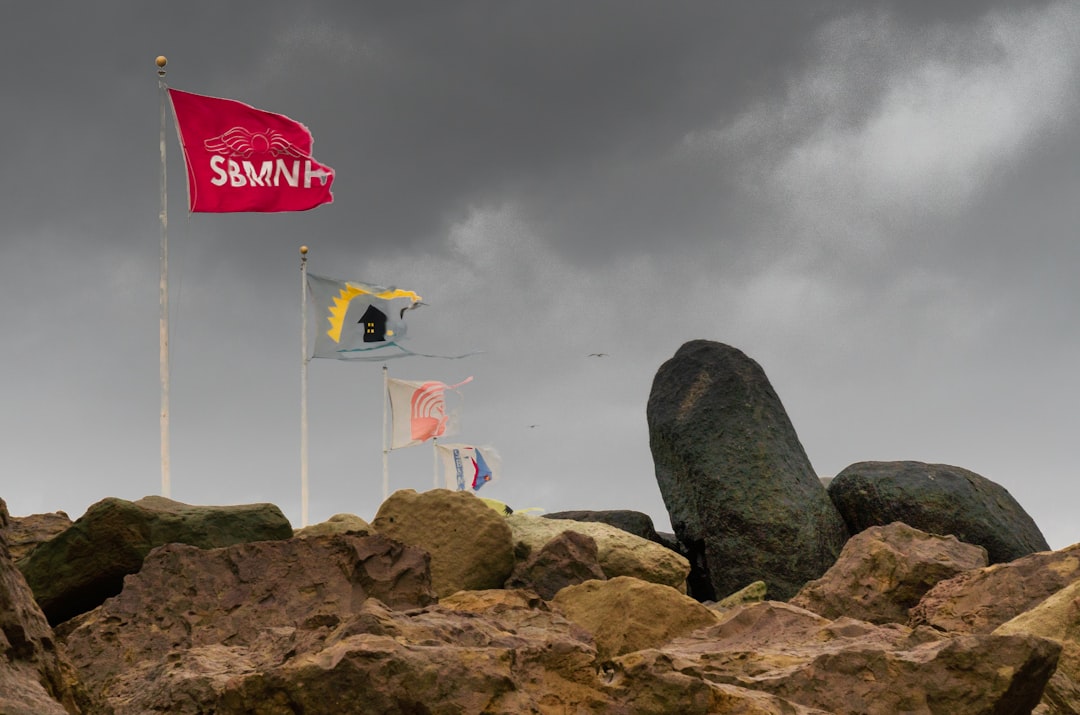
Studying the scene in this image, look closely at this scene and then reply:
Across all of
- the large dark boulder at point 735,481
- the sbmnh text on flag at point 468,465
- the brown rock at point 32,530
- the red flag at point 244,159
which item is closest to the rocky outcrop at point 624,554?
the large dark boulder at point 735,481

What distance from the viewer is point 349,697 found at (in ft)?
13.9

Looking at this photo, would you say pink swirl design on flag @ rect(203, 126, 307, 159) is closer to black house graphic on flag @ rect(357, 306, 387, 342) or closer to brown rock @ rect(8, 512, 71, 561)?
black house graphic on flag @ rect(357, 306, 387, 342)

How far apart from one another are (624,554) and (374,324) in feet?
42.6

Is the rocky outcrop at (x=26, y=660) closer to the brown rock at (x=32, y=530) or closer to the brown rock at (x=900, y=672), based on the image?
the brown rock at (x=900, y=672)

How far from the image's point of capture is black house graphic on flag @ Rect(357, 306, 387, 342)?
23391mm

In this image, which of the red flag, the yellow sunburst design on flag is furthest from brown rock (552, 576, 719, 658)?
the yellow sunburst design on flag

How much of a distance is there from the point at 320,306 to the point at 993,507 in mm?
13075

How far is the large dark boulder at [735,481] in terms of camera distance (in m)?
13.5

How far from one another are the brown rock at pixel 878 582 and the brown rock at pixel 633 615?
168 cm

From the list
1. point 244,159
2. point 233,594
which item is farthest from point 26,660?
point 244,159

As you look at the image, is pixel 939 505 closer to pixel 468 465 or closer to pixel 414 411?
pixel 414 411

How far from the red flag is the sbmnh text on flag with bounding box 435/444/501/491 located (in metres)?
16.7

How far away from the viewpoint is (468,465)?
115 ft

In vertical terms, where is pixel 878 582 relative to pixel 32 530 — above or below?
below
